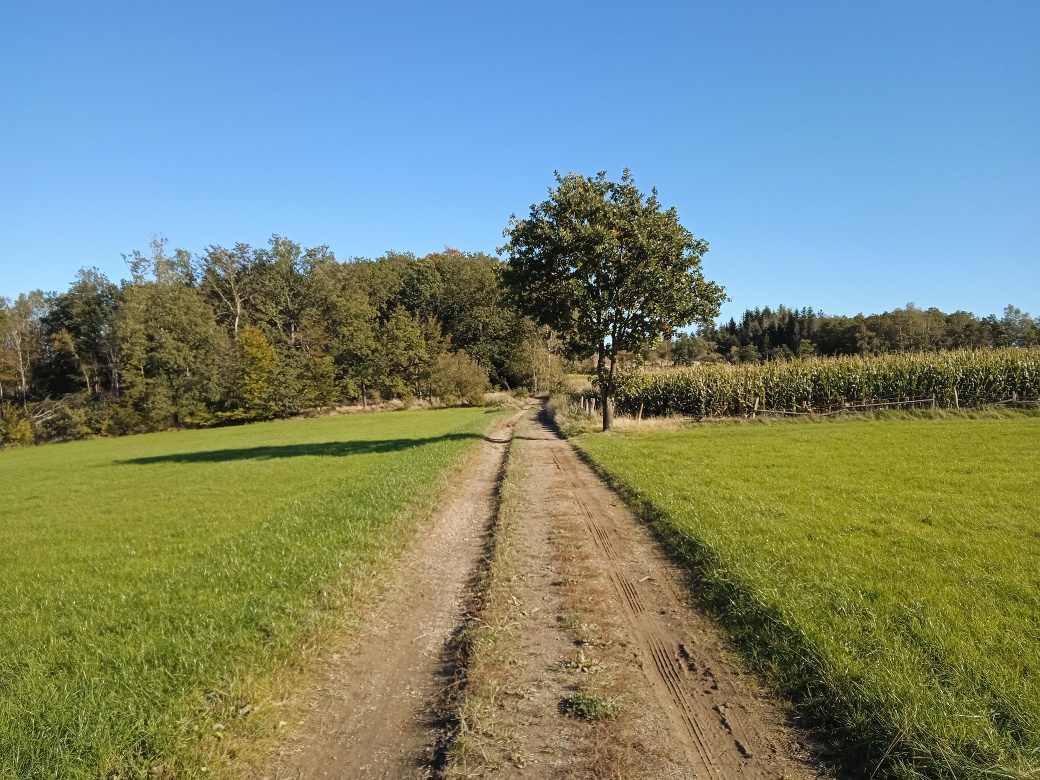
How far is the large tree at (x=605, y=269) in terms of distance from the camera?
21312 mm

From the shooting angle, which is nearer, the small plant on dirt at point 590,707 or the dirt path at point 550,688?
the dirt path at point 550,688

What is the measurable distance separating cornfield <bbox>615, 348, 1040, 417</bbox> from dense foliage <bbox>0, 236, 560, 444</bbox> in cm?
2635

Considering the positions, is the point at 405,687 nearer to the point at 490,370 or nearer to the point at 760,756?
the point at 760,756

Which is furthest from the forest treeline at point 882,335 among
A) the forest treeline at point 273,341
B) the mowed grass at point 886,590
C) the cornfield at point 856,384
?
the mowed grass at point 886,590

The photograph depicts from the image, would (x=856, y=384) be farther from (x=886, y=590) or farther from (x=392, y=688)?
(x=392, y=688)

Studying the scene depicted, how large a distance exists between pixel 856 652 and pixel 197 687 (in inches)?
217

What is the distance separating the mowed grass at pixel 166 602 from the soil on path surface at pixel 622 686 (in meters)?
2.15

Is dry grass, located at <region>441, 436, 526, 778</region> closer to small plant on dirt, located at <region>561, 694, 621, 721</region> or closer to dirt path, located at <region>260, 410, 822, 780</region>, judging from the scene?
dirt path, located at <region>260, 410, 822, 780</region>

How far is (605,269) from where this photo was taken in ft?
72.3

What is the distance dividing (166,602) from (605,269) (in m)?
19.3

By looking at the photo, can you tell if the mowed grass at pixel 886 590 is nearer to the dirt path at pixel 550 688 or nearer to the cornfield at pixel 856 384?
the dirt path at pixel 550 688

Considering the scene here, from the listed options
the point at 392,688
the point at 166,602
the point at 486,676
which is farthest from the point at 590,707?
the point at 166,602

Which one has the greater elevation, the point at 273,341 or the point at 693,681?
the point at 273,341

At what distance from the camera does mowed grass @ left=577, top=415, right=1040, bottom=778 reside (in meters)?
3.41
